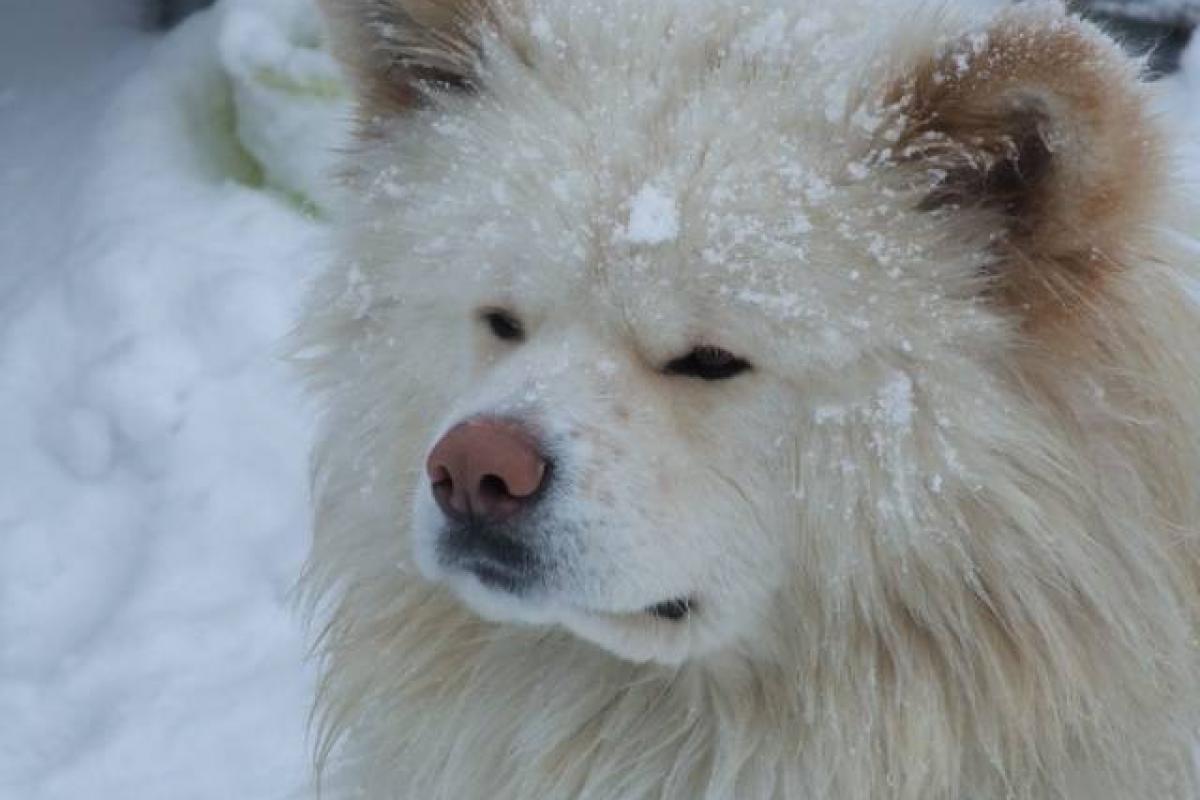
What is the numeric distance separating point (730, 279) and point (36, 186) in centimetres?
463

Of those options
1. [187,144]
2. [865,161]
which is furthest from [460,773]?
[187,144]

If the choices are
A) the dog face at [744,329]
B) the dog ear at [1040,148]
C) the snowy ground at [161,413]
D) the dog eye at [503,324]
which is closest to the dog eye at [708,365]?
the dog face at [744,329]

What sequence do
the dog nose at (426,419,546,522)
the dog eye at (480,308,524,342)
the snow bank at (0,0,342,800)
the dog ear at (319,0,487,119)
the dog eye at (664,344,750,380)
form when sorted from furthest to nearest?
the snow bank at (0,0,342,800) < the dog ear at (319,0,487,119) < the dog eye at (480,308,524,342) < the dog eye at (664,344,750,380) < the dog nose at (426,419,546,522)

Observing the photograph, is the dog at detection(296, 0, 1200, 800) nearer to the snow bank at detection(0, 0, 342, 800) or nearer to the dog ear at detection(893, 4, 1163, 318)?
the dog ear at detection(893, 4, 1163, 318)

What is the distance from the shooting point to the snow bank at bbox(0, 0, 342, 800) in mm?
4367

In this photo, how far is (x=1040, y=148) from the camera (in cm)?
241

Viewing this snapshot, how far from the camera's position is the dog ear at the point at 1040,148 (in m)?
2.28

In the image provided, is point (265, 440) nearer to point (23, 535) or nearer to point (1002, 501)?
point (23, 535)

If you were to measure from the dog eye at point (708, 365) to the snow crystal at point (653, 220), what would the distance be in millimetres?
177

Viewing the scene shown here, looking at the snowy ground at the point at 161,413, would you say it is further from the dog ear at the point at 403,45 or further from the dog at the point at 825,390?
the dog at the point at 825,390

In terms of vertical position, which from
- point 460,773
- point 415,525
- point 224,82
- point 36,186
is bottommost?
point 36,186

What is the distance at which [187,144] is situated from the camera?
20.4ft

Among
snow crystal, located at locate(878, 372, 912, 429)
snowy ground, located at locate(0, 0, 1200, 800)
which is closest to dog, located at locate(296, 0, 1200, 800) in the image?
snow crystal, located at locate(878, 372, 912, 429)

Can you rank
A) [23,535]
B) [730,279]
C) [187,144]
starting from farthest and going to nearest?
[187,144] → [23,535] → [730,279]
